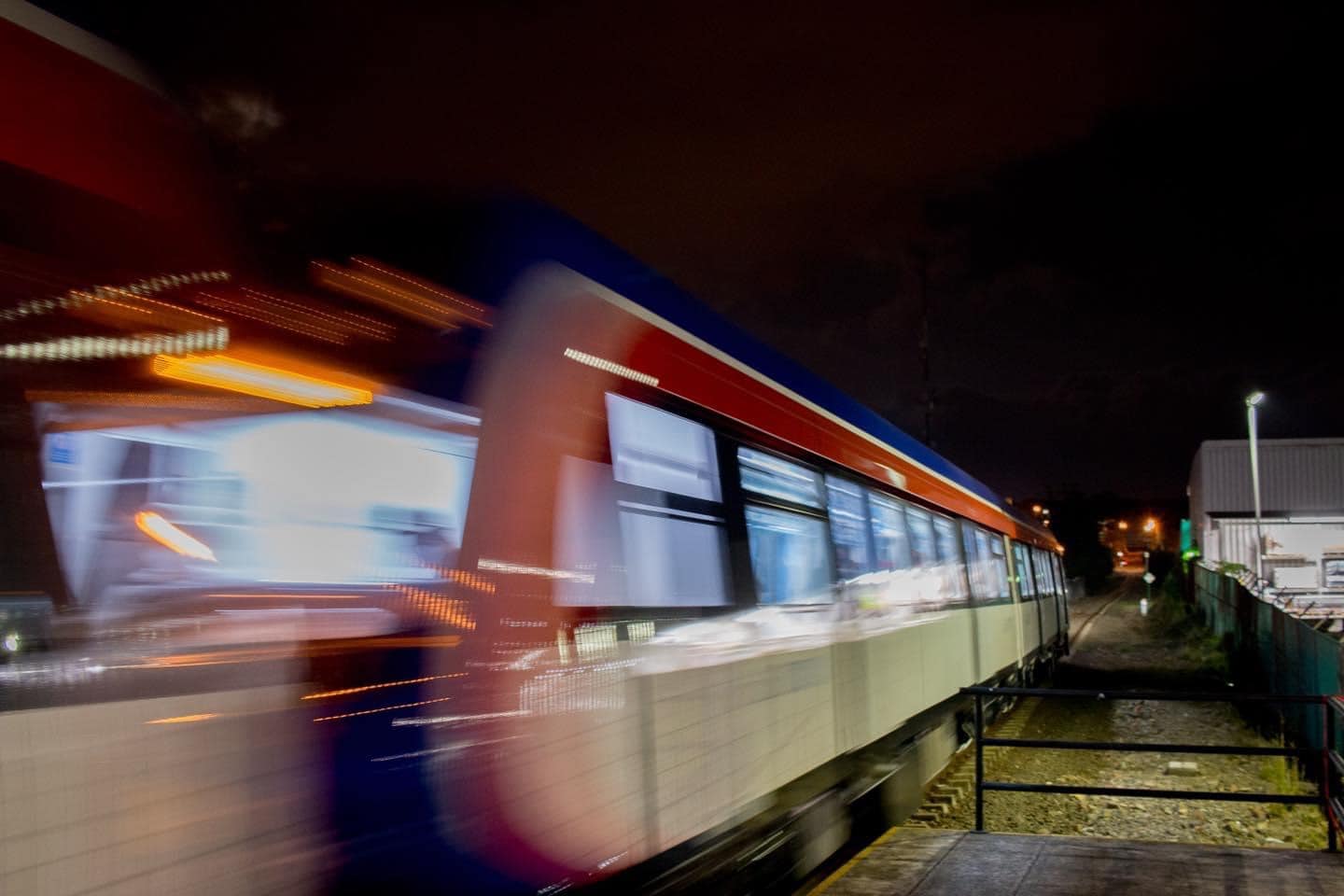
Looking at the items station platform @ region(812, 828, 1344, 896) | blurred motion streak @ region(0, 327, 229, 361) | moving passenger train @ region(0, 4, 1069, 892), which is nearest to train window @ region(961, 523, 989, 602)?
station platform @ region(812, 828, 1344, 896)

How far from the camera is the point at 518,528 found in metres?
3.94

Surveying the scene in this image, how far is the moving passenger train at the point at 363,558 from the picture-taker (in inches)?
105

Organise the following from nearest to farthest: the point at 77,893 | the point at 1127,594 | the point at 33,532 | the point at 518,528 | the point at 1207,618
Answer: the point at 77,893
the point at 33,532
the point at 518,528
the point at 1207,618
the point at 1127,594

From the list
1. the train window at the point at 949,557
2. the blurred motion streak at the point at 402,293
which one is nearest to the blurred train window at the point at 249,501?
the blurred motion streak at the point at 402,293

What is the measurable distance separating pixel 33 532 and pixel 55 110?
100cm

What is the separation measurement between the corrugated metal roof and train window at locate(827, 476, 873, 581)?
42.7 metres

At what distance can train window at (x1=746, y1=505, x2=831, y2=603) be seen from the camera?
20.1ft

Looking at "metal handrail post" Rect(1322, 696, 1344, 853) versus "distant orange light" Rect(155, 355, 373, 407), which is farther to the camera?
"metal handrail post" Rect(1322, 696, 1344, 853)

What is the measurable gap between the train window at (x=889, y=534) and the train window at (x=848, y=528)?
0.24 metres

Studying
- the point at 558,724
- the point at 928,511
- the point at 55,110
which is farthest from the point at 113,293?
the point at 928,511

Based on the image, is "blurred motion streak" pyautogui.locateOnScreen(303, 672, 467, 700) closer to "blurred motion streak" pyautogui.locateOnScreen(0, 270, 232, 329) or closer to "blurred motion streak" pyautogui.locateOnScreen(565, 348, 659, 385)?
"blurred motion streak" pyautogui.locateOnScreen(0, 270, 232, 329)

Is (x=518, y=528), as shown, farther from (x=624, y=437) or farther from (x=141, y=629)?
(x=141, y=629)

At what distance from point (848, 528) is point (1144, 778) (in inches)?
255

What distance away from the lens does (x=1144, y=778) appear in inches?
482
